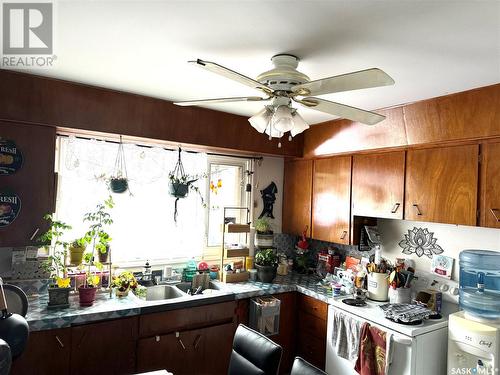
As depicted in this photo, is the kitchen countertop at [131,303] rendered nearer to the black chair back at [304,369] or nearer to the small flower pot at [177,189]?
the small flower pot at [177,189]

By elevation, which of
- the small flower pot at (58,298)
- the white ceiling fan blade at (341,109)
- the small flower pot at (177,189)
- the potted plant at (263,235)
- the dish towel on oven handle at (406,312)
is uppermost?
the white ceiling fan blade at (341,109)

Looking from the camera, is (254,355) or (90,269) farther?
(90,269)

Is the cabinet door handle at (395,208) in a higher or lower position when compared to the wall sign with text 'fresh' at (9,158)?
lower

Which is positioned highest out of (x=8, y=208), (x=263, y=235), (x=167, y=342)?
(x=8, y=208)

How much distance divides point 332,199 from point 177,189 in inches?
57.3

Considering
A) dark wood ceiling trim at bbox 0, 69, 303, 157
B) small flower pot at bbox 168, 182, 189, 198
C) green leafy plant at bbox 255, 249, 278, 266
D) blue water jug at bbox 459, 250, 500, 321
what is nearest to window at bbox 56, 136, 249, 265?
small flower pot at bbox 168, 182, 189, 198

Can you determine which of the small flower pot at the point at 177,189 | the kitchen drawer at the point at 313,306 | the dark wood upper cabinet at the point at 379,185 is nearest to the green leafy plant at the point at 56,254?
the small flower pot at the point at 177,189

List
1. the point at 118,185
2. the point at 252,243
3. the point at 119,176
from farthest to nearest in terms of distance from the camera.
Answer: the point at 252,243, the point at 119,176, the point at 118,185

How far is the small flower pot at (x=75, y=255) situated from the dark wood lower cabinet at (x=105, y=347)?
527 millimetres

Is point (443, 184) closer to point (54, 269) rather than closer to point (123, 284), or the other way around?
point (123, 284)

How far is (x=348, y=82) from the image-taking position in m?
1.35

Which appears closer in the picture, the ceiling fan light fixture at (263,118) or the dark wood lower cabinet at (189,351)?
the ceiling fan light fixture at (263,118)

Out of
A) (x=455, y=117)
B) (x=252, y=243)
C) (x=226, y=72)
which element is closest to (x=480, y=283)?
(x=455, y=117)

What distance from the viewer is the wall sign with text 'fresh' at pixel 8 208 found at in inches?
81.0
